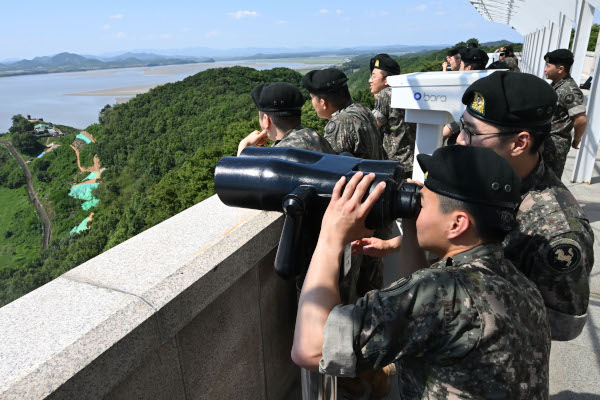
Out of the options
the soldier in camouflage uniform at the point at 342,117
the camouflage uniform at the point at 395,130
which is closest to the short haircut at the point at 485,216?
the soldier in camouflage uniform at the point at 342,117

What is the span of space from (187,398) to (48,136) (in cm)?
12939

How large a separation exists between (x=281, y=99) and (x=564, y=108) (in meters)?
3.30

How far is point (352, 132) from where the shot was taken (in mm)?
3420

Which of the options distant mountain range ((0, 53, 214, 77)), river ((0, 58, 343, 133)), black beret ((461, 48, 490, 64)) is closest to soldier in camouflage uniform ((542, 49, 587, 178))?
black beret ((461, 48, 490, 64))

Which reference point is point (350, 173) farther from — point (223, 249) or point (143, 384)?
point (143, 384)

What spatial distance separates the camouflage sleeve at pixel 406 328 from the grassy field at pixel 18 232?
87690 mm

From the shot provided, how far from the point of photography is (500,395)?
1.19 metres

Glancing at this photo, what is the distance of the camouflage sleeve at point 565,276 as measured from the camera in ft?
5.39

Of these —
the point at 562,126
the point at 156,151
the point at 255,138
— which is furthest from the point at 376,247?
the point at 156,151

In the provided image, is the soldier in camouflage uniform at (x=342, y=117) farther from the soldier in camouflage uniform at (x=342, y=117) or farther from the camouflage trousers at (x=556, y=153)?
the camouflage trousers at (x=556, y=153)

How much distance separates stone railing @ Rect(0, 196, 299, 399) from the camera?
1257 mm

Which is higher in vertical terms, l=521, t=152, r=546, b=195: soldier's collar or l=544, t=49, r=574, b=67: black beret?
l=544, t=49, r=574, b=67: black beret

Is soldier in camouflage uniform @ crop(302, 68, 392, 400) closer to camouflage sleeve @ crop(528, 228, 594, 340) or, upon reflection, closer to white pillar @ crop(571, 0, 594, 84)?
camouflage sleeve @ crop(528, 228, 594, 340)

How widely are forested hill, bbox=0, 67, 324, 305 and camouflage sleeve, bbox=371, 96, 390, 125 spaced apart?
25539mm
